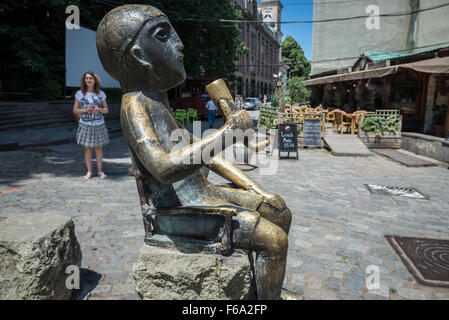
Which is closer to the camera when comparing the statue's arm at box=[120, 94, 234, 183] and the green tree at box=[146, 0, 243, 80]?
the statue's arm at box=[120, 94, 234, 183]

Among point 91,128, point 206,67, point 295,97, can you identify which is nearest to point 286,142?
point 91,128

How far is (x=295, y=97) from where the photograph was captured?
2430 centimetres

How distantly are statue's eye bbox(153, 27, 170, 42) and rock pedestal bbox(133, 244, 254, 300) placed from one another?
50.6 inches

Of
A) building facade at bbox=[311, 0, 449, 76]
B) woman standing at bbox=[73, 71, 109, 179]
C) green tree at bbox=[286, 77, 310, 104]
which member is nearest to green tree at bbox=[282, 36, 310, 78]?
building facade at bbox=[311, 0, 449, 76]

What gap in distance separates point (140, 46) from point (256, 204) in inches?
49.8

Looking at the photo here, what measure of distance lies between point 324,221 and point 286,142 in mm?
5223

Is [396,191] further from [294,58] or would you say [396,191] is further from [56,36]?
[294,58]

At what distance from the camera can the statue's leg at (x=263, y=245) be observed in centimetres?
189

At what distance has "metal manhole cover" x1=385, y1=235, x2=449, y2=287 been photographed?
307 cm
